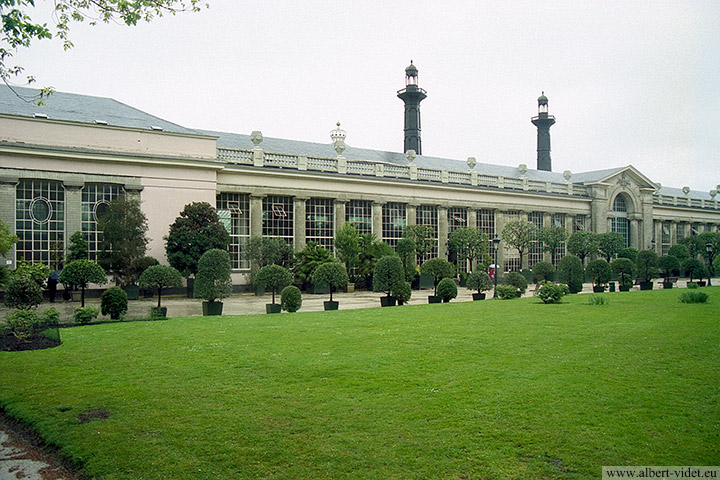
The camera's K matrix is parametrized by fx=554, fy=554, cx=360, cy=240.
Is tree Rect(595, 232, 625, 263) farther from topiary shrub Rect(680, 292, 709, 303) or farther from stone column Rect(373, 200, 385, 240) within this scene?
topiary shrub Rect(680, 292, 709, 303)

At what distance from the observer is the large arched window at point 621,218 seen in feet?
171

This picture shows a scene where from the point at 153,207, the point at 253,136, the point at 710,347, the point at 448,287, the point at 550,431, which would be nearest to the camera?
the point at 550,431

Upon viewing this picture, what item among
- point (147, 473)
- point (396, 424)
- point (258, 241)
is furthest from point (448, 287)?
point (147, 473)

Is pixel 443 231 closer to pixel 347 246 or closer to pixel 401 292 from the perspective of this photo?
pixel 347 246

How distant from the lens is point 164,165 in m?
29.8

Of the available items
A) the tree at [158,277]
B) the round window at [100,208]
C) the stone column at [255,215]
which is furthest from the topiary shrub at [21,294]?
the stone column at [255,215]

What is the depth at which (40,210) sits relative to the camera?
26.8 metres

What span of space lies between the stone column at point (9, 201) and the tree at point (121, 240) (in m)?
3.74

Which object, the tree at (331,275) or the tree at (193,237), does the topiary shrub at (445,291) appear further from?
the tree at (193,237)

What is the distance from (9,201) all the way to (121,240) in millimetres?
5359

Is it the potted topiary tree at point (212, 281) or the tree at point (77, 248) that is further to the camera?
the tree at point (77, 248)

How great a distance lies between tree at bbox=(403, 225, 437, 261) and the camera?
37750 mm

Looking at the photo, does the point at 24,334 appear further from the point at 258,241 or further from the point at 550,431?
the point at 258,241

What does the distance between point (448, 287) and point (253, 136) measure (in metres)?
16.8
